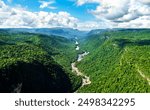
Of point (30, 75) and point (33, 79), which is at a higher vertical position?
point (30, 75)

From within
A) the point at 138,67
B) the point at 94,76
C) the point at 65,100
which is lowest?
the point at 94,76

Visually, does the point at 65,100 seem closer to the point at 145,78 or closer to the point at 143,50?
the point at 145,78

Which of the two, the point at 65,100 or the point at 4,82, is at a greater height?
the point at 65,100

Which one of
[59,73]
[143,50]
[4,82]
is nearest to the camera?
[4,82]

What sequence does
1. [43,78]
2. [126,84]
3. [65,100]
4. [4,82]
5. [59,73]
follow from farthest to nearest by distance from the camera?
[59,73]
[43,78]
[126,84]
[4,82]
[65,100]

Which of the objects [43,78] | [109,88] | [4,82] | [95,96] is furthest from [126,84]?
[95,96]

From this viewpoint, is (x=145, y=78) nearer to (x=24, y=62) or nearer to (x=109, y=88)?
(x=109, y=88)

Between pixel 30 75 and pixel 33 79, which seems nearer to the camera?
pixel 30 75

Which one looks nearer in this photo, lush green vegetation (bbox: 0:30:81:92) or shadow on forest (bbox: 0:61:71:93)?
shadow on forest (bbox: 0:61:71:93)

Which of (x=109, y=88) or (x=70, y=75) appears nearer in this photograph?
(x=109, y=88)

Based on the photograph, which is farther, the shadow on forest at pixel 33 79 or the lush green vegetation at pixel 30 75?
the lush green vegetation at pixel 30 75
